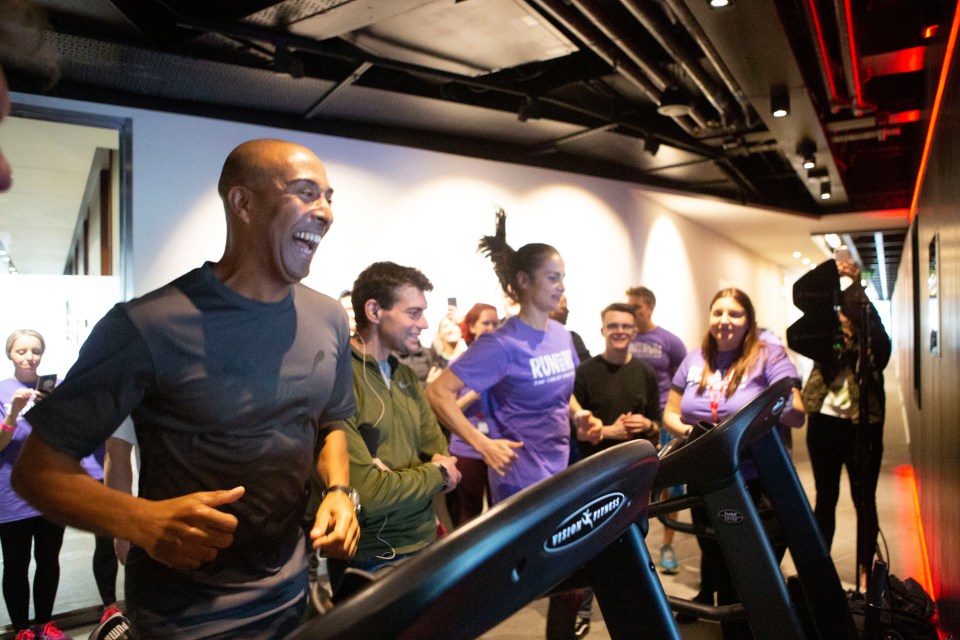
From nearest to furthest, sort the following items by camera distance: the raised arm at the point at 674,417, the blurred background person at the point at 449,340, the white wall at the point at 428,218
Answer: the raised arm at the point at 674,417, the white wall at the point at 428,218, the blurred background person at the point at 449,340

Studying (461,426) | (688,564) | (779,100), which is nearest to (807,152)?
(779,100)

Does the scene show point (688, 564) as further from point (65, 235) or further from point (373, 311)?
point (65, 235)

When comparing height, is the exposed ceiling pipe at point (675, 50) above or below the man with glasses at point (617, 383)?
above

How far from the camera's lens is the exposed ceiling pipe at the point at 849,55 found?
3.79 meters

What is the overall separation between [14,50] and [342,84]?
411 centimetres

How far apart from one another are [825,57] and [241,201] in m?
4.40

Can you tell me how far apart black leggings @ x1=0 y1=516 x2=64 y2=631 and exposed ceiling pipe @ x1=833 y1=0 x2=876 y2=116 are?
483 centimetres

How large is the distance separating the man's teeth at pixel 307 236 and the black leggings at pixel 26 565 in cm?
292

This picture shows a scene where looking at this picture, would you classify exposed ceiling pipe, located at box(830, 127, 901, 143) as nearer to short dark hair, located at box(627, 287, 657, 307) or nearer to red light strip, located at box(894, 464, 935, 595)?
short dark hair, located at box(627, 287, 657, 307)

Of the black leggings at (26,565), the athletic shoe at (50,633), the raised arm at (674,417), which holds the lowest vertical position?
the athletic shoe at (50,633)

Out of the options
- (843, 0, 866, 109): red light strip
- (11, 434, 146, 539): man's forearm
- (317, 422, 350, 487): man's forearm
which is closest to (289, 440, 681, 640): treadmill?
(11, 434, 146, 539): man's forearm

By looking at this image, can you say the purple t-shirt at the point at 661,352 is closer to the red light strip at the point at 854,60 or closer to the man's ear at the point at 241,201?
the red light strip at the point at 854,60

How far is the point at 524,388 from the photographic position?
2893 millimetres

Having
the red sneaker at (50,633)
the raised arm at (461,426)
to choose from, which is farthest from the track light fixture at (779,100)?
the red sneaker at (50,633)
